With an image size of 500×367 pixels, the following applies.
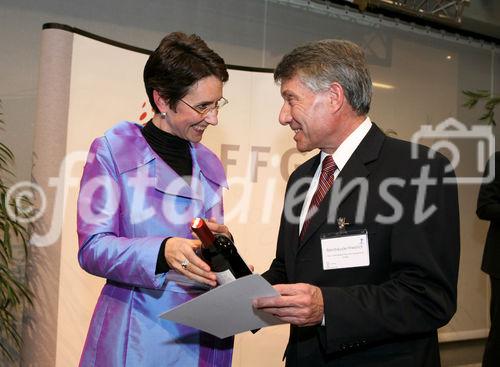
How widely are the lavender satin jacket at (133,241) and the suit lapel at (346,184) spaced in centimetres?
44

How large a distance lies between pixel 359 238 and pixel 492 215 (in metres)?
2.75

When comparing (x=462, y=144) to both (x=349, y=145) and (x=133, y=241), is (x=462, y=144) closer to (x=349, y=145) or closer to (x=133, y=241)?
(x=349, y=145)

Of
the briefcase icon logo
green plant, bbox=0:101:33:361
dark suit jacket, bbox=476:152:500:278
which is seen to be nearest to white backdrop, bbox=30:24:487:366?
green plant, bbox=0:101:33:361

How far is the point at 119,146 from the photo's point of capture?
1787 mm

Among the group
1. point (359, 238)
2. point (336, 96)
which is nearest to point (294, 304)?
point (359, 238)

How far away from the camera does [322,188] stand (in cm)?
173

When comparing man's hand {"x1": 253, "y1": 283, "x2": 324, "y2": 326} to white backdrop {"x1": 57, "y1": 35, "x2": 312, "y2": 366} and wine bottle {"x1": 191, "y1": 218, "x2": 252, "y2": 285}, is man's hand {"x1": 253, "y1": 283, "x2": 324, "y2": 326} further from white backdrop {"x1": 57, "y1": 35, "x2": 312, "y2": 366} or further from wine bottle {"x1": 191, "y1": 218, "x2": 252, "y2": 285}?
white backdrop {"x1": 57, "y1": 35, "x2": 312, "y2": 366}

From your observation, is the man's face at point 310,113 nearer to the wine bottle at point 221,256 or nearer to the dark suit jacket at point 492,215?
the wine bottle at point 221,256

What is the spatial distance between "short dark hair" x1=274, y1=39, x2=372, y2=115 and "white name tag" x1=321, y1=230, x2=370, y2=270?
45 centimetres

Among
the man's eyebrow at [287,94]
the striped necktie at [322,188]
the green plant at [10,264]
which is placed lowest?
the green plant at [10,264]

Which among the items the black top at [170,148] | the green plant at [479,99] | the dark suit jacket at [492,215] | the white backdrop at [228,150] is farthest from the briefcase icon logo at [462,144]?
the black top at [170,148]

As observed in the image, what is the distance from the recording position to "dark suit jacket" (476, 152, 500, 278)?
12.8 feet

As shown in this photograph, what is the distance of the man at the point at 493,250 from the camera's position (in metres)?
3.94

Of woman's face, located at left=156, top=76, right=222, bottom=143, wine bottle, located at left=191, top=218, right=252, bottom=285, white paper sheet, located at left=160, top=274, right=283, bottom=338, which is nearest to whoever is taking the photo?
white paper sheet, located at left=160, top=274, right=283, bottom=338
